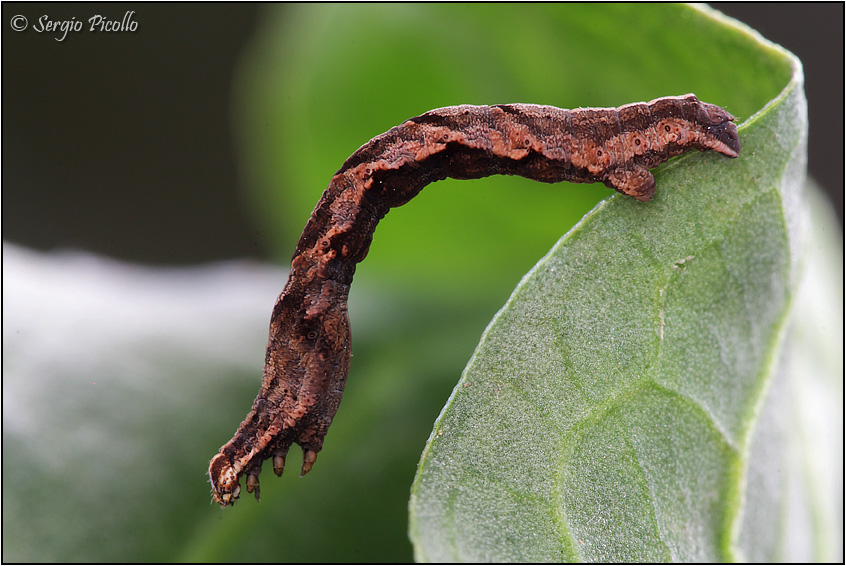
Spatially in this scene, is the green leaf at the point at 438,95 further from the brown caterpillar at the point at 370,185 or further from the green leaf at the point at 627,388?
the green leaf at the point at 627,388

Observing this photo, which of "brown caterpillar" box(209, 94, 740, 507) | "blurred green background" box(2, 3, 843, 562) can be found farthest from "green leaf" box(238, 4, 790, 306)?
"brown caterpillar" box(209, 94, 740, 507)

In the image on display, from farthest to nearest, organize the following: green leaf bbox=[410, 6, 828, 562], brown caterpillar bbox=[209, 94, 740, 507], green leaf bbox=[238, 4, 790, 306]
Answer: green leaf bbox=[238, 4, 790, 306]
brown caterpillar bbox=[209, 94, 740, 507]
green leaf bbox=[410, 6, 828, 562]

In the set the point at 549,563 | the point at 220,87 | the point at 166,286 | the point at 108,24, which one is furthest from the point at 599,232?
the point at 220,87

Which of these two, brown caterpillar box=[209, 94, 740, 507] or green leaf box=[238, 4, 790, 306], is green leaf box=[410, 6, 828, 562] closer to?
brown caterpillar box=[209, 94, 740, 507]

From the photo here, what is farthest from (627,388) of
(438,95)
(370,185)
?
(438,95)

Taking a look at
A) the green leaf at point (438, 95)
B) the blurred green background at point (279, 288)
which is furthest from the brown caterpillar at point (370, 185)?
the green leaf at point (438, 95)

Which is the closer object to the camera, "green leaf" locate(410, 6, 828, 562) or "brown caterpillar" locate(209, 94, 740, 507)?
"green leaf" locate(410, 6, 828, 562)
